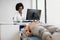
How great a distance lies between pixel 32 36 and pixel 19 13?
2680 millimetres

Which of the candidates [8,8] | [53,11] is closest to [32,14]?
[53,11]

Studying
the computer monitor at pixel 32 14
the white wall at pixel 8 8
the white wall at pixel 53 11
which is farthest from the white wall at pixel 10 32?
the white wall at pixel 8 8

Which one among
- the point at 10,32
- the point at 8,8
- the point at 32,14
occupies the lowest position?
the point at 10,32

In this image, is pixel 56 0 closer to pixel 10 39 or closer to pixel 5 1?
pixel 10 39

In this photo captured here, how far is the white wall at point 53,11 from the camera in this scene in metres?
3.39

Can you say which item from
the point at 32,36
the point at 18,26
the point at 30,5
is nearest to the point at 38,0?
the point at 30,5

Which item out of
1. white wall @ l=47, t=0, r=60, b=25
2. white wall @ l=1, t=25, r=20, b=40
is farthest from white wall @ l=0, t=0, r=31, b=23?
white wall @ l=1, t=25, r=20, b=40

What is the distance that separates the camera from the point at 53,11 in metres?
3.55

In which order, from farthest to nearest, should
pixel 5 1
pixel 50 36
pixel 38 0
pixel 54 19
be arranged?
pixel 5 1
pixel 38 0
pixel 54 19
pixel 50 36

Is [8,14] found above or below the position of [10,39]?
above

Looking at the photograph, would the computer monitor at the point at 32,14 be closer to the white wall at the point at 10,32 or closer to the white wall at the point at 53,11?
the white wall at the point at 10,32

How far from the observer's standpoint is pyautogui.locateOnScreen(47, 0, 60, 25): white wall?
339 cm

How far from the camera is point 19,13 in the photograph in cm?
404

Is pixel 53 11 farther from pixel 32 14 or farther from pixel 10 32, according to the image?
pixel 10 32
